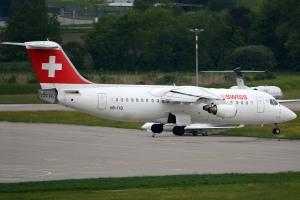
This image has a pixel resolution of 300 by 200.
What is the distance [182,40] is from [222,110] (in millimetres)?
52925

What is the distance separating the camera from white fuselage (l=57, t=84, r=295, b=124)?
5134cm

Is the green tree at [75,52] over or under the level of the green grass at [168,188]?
over

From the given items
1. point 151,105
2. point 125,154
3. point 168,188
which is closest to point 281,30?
point 151,105

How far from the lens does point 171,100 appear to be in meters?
52.9

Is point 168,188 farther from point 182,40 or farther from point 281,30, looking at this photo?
point 281,30

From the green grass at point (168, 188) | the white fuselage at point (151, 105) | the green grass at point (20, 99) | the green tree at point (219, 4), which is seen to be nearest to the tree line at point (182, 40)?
the green tree at point (219, 4)

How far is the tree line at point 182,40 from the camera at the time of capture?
103m

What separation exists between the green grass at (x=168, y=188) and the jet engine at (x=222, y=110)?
57.3 feet

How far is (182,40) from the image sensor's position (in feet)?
347

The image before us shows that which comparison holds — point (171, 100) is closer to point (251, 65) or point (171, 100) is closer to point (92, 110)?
point (92, 110)

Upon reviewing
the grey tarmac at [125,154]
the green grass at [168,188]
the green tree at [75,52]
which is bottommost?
the grey tarmac at [125,154]

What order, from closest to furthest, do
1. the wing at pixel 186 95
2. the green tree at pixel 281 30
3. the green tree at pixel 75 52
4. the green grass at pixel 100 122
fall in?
1. the wing at pixel 186 95
2. the green grass at pixel 100 122
3. the green tree at pixel 75 52
4. the green tree at pixel 281 30

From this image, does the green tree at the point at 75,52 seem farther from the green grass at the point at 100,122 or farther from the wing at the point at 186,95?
the wing at the point at 186,95

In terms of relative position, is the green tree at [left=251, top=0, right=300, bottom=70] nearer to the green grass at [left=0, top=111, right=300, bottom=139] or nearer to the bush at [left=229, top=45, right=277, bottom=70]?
the bush at [left=229, top=45, right=277, bottom=70]
